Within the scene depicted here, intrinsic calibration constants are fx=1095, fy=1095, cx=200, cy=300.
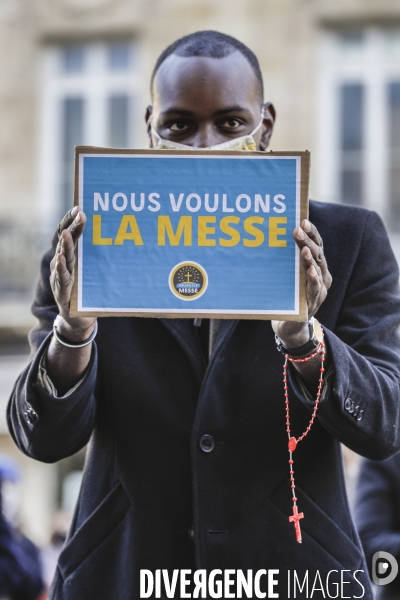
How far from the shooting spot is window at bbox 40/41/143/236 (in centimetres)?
1267

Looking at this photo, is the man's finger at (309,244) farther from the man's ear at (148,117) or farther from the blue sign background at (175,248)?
the man's ear at (148,117)

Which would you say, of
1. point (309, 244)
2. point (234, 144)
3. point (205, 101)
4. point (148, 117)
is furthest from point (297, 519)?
point (148, 117)

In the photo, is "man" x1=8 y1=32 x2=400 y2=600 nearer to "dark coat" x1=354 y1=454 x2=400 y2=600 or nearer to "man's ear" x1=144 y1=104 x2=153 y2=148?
"man's ear" x1=144 y1=104 x2=153 y2=148

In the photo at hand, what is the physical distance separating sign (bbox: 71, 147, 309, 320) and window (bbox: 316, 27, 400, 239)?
33.5 ft

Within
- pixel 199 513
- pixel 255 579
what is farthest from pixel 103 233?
pixel 255 579

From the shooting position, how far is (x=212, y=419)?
2.29 m

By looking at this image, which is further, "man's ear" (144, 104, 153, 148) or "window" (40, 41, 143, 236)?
"window" (40, 41, 143, 236)

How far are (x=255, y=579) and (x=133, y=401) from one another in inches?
17.7

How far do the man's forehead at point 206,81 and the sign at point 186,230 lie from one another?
35 centimetres

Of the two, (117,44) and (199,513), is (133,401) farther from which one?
(117,44)

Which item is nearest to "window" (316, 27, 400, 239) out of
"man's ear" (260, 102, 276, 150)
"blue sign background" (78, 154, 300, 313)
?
"man's ear" (260, 102, 276, 150)

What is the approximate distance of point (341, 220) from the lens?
2482 mm

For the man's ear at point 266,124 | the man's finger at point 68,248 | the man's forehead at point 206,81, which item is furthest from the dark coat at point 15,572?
the man's finger at point 68,248

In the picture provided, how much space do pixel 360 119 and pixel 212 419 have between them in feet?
34.3
